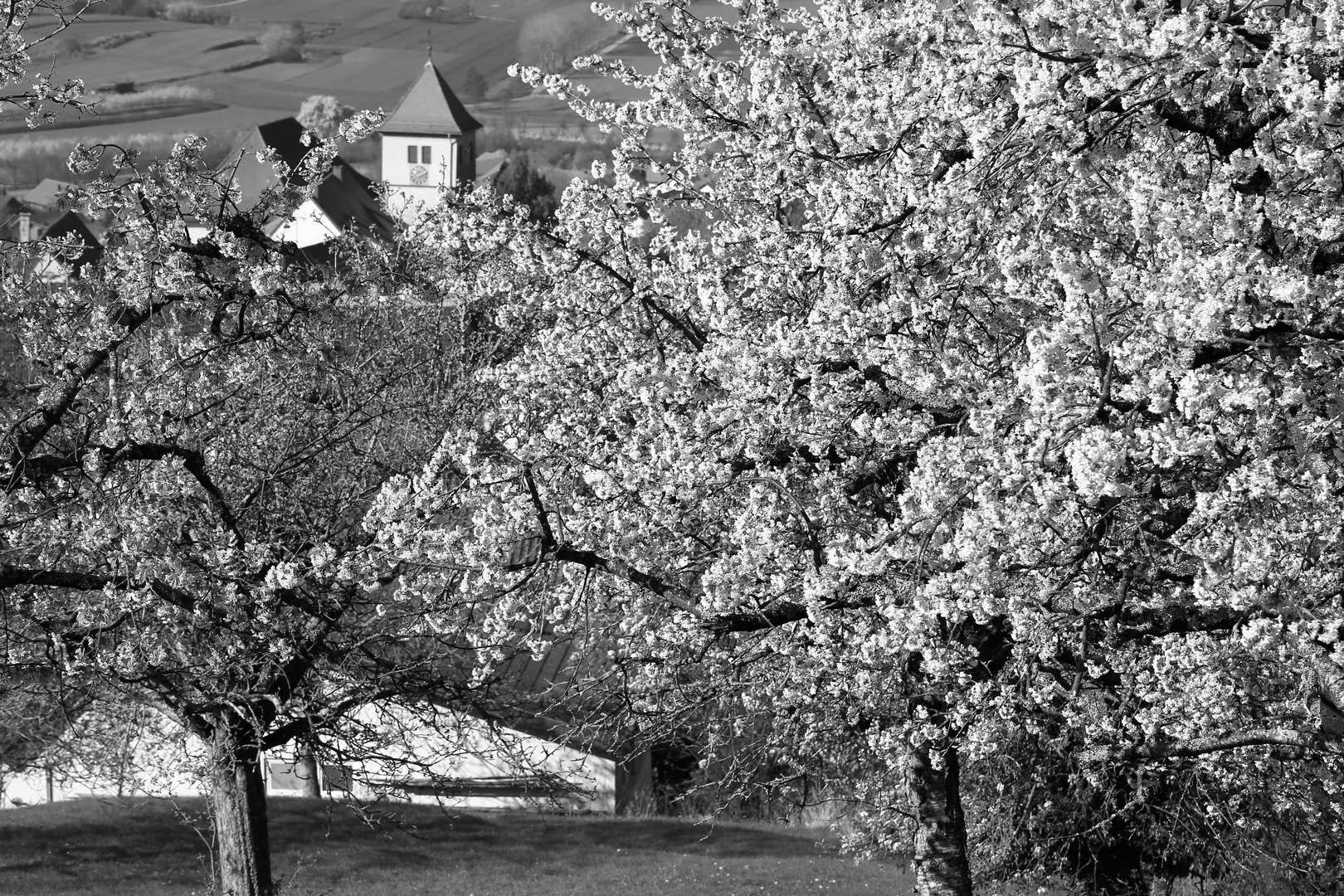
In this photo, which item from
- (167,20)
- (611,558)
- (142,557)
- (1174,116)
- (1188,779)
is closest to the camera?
(1174,116)

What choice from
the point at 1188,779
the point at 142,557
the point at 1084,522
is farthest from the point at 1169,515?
the point at 142,557

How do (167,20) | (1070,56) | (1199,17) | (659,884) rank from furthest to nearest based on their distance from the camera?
(167,20) → (659,884) → (1070,56) → (1199,17)

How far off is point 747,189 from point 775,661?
2519 mm

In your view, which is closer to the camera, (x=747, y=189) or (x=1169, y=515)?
(x=1169, y=515)

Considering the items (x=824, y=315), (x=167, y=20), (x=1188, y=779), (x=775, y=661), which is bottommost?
(x=1188, y=779)

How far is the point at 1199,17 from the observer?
4246mm

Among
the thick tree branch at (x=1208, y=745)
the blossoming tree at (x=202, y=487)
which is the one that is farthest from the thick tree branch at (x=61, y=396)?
the thick tree branch at (x=1208, y=745)

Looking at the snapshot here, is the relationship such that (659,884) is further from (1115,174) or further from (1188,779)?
(1115,174)

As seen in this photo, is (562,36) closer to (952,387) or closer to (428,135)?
(428,135)

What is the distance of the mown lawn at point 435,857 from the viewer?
1853 centimetres

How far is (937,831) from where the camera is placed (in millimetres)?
7629

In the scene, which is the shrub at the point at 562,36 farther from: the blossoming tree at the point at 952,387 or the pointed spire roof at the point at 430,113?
the blossoming tree at the point at 952,387

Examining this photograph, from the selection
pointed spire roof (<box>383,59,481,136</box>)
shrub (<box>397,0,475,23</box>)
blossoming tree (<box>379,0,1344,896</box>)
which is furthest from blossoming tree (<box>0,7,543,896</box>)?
shrub (<box>397,0,475,23</box>)

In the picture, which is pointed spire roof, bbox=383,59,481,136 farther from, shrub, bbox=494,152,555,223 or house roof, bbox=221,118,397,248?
shrub, bbox=494,152,555,223
